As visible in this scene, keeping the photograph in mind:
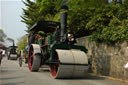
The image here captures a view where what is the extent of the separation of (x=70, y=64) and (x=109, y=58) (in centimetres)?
306

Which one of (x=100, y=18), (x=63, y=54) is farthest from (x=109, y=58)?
(x=63, y=54)

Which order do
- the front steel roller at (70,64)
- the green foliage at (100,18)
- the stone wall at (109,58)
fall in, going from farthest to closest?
the green foliage at (100,18) → the stone wall at (109,58) → the front steel roller at (70,64)

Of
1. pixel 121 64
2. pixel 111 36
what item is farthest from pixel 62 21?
pixel 121 64

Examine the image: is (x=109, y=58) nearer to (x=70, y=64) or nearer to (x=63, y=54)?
(x=70, y=64)

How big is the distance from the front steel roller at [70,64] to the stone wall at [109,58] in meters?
1.95

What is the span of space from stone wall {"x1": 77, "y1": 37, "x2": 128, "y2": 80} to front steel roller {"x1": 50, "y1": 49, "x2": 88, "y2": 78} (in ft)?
6.41

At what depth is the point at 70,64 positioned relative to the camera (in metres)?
8.42

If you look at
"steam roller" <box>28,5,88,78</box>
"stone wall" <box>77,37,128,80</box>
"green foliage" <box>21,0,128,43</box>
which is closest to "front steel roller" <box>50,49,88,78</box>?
"steam roller" <box>28,5,88,78</box>

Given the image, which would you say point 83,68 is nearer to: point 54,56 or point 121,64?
point 54,56

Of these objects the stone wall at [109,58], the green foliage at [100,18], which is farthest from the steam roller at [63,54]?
the green foliage at [100,18]

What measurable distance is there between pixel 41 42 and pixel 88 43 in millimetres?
2956

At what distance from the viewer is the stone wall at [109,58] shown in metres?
9.53

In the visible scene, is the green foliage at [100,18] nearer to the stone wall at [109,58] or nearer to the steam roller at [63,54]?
the stone wall at [109,58]

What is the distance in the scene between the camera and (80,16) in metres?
15.1
